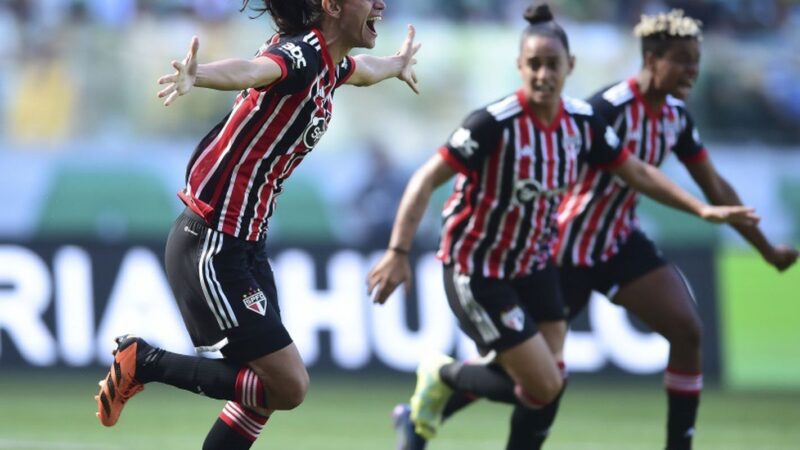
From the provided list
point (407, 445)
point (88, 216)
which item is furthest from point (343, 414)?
point (88, 216)

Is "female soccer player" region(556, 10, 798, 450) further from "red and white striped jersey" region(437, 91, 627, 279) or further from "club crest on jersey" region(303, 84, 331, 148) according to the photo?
"club crest on jersey" region(303, 84, 331, 148)

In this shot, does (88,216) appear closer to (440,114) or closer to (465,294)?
(440,114)

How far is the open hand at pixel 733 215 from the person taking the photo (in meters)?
6.22

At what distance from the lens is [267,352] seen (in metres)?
5.18

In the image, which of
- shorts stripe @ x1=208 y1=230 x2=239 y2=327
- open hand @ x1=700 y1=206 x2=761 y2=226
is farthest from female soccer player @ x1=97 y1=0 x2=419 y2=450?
open hand @ x1=700 y1=206 x2=761 y2=226

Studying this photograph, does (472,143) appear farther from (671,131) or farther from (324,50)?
(324,50)

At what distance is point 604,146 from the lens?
257 inches

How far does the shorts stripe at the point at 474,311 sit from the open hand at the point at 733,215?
1054mm

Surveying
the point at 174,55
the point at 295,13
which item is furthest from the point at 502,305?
the point at 174,55

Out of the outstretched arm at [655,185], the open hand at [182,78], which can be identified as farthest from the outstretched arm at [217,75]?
the outstretched arm at [655,185]

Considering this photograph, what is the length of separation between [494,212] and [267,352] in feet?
5.43

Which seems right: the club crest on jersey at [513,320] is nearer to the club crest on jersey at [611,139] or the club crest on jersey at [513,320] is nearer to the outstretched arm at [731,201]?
the club crest on jersey at [611,139]

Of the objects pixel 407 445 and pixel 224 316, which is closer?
pixel 224 316

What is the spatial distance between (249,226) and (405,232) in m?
1.07
